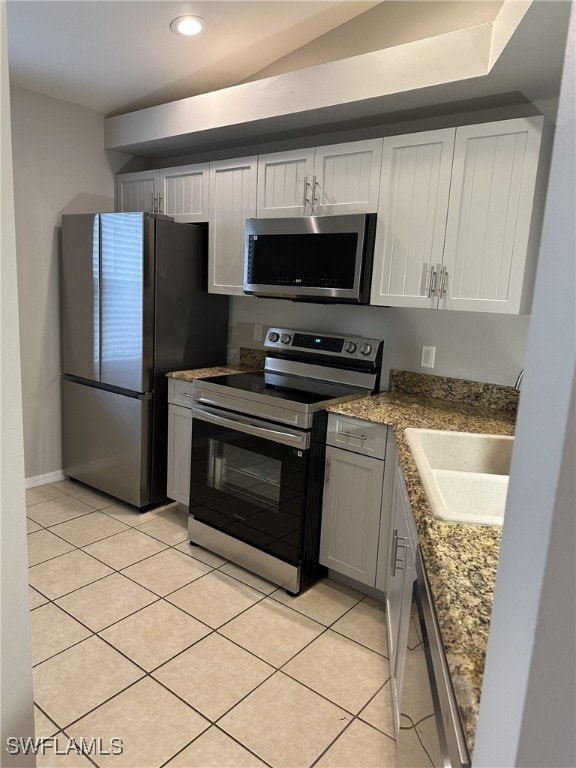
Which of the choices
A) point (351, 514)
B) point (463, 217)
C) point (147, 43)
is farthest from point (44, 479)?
point (463, 217)

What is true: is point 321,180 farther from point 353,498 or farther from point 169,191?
point 353,498

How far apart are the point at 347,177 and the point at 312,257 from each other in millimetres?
417

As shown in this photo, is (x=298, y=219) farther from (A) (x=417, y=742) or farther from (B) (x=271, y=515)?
(A) (x=417, y=742)

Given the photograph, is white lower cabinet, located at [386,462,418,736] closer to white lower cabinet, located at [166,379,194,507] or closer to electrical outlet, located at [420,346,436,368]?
electrical outlet, located at [420,346,436,368]

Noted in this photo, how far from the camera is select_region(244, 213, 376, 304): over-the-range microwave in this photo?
2.37 meters

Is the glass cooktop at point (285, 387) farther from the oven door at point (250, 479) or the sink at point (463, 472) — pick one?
the sink at point (463, 472)

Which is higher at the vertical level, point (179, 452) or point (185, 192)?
point (185, 192)

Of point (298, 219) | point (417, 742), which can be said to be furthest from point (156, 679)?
point (298, 219)


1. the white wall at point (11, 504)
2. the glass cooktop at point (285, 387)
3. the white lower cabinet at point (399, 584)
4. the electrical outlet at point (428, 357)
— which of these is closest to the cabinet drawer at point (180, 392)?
the glass cooktop at point (285, 387)

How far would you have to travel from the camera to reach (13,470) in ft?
2.81

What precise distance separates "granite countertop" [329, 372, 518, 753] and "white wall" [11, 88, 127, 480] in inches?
87.8

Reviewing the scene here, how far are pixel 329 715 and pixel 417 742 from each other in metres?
0.80

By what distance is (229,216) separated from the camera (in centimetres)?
299

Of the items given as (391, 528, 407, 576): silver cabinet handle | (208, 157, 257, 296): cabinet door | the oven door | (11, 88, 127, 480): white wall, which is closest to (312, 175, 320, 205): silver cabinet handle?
(208, 157, 257, 296): cabinet door
